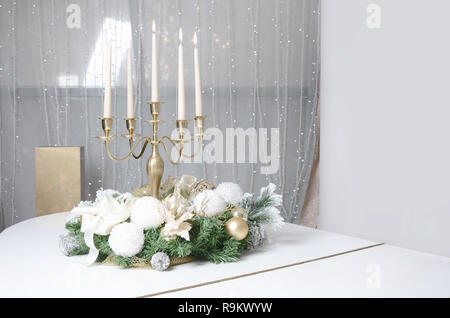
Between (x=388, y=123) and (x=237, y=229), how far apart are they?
1.46m

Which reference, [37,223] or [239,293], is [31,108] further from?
[239,293]

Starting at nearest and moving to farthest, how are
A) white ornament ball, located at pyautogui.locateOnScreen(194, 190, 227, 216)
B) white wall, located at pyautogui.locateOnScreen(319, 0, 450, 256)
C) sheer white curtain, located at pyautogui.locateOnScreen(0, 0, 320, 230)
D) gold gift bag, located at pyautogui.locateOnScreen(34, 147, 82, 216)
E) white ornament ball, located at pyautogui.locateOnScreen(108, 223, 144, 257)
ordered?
white ornament ball, located at pyautogui.locateOnScreen(108, 223, 144, 257) < white ornament ball, located at pyautogui.locateOnScreen(194, 190, 227, 216) < white wall, located at pyautogui.locateOnScreen(319, 0, 450, 256) < gold gift bag, located at pyautogui.locateOnScreen(34, 147, 82, 216) < sheer white curtain, located at pyautogui.locateOnScreen(0, 0, 320, 230)

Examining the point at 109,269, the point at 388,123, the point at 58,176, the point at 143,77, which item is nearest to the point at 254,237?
the point at 109,269

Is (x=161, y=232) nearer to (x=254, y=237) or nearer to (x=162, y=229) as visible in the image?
(x=162, y=229)

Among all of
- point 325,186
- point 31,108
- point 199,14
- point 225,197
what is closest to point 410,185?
point 325,186

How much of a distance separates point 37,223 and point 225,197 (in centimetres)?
Answer: 64

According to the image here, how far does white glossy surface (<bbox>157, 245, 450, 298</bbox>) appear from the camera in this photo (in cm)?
71

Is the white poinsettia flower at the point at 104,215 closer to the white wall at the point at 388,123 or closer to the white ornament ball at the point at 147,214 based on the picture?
the white ornament ball at the point at 147,214

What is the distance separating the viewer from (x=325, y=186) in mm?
2607

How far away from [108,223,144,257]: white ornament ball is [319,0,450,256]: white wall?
1405 mm

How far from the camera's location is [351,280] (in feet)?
2.54

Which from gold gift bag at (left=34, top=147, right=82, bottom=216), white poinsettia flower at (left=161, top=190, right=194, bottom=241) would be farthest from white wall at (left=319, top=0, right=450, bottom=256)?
gold gift bag at (left=34, top=147, right=82, bottom=216)

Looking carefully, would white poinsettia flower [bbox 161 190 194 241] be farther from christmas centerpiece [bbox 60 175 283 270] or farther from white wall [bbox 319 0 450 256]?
white wall [bbox 319 0 450 256]

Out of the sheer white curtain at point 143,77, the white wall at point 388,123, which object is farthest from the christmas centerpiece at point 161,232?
the sheer white curtain at point 143,77
